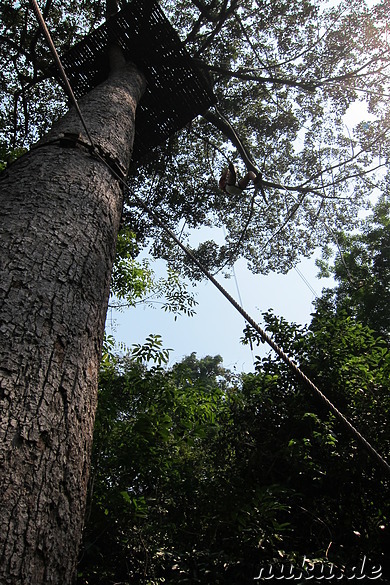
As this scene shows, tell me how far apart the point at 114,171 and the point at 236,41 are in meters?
7.23

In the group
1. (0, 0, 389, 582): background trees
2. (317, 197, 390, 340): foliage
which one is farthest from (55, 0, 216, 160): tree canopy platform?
(317, 197, 390, 340): foliage

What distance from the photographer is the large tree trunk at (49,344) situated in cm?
88

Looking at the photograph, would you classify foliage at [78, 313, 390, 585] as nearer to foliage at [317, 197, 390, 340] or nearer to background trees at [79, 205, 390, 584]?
background trees at [79, 205, 390, 584]

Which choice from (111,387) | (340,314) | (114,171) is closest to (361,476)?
(340,314)

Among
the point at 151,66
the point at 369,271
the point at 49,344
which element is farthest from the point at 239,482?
the point at 369,271

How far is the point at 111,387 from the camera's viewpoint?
3.31m

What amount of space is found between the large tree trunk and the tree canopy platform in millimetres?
2905

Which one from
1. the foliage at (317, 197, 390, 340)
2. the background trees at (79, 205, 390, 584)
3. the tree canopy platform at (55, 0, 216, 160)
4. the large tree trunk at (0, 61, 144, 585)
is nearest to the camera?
the large tree trunk at (0, 61, 144, 585)

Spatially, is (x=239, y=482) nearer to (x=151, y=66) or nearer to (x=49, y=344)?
(x=49, y=344)

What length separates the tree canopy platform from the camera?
14.0 feet

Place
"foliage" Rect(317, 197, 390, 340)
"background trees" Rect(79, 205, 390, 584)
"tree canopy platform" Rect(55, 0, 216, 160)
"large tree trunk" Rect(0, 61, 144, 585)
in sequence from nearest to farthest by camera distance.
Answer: "large tree trunk" Rect(0, 61, 144, 585) < "background trees" Rect(79, 205, 390, 584) < "tree canopy platform" Rect(55, 0, 216, 160) < "foliage" Rect(317, 197, 390, 340)

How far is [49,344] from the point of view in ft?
3.85

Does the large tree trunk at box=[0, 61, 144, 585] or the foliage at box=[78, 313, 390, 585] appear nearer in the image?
the large tree trunk at box=[0, 61, 144, 585]

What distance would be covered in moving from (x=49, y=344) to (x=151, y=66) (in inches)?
170
